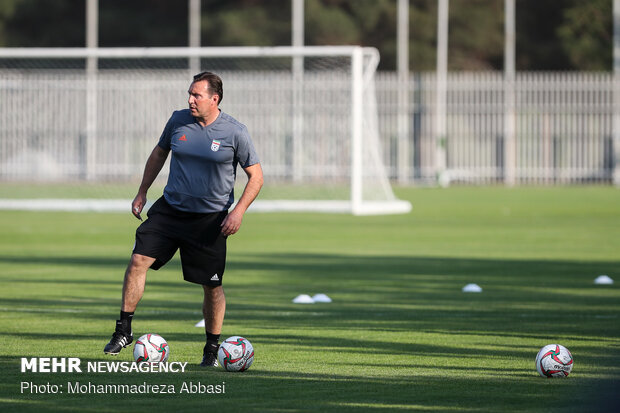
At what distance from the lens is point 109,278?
51.8ft

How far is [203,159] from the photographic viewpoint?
9.27 metres

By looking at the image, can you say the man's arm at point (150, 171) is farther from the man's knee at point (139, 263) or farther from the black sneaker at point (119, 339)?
the black sneaker at point (119, 339)

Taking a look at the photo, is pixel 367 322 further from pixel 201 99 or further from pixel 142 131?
pixel 142 131

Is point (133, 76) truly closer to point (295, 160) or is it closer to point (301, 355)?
point (295, 160)

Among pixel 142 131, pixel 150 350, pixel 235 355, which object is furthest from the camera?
pixel 142 131

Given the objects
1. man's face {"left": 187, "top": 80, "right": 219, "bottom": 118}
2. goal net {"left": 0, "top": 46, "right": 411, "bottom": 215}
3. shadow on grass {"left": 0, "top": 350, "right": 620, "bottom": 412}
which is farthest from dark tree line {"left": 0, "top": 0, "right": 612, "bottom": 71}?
shadow on grass {"left": 0, "top": 350, "right": 620, "bottom": 412}

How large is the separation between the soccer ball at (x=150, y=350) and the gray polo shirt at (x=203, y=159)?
1004 millimetres

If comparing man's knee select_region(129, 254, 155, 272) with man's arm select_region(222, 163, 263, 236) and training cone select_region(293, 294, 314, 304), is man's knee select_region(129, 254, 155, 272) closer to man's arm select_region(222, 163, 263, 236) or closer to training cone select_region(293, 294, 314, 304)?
man's arm select_region(222, 163, 263, 236)

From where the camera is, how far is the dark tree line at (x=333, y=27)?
55781 mm

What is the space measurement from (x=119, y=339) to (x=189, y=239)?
2.86ft

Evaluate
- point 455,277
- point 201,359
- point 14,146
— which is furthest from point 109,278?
point 14,146

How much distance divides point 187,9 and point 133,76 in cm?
2086

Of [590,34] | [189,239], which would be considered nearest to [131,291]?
[189,239]

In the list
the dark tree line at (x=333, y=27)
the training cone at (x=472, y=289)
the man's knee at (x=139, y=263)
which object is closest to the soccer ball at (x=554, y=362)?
the man's knee at (x=139, y=263)
